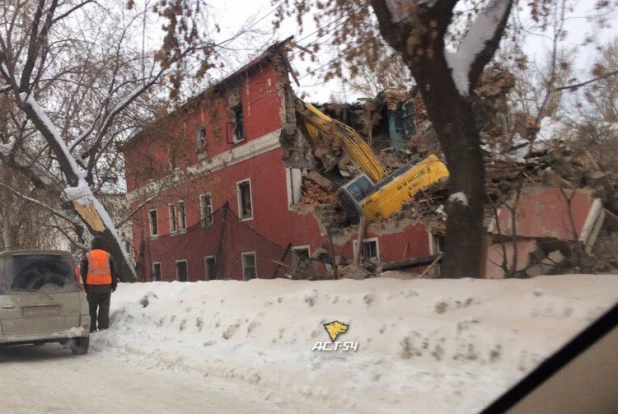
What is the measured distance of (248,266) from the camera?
54.1 feet

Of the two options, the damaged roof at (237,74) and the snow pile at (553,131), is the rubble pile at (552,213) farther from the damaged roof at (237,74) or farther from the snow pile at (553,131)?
the damaged roof at (237,74)

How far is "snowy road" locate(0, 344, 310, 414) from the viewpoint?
5.43 metres

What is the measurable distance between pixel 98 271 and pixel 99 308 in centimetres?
66

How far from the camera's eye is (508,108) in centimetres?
830

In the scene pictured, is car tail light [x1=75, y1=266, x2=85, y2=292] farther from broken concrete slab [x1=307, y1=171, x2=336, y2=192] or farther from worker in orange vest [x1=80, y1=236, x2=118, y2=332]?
broken concrete slab [x1=307, y1=171, x2=336, y2=192]

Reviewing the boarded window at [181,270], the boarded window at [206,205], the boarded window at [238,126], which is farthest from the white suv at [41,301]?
the boarded window at [238,126]

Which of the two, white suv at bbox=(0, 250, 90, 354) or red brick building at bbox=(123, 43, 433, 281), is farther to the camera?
red brick building at bbox=(123, 43, 433, 281)

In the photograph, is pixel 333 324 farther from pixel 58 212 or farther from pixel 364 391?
pixel 58 212

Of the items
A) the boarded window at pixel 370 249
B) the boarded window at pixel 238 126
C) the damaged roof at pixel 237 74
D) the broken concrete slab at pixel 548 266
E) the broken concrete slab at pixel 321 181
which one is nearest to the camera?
the broken concrete slab at pixel 548 266

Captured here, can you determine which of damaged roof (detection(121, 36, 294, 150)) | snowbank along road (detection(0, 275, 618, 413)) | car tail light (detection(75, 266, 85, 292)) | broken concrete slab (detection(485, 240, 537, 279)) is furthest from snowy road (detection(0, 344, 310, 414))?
broken concrete slab (detection(485, 240, 537, 279))

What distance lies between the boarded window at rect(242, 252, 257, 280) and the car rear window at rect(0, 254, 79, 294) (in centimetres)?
744

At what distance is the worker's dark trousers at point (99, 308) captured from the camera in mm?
9945

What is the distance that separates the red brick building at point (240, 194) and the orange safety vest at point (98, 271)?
3.23 meters

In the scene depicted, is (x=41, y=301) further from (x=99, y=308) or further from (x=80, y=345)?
(x=99, y=308)
